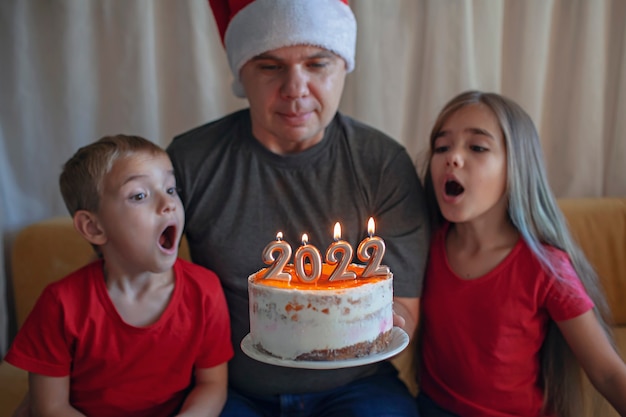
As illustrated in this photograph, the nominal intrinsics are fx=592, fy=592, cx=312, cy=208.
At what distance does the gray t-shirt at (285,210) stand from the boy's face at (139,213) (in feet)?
0.64

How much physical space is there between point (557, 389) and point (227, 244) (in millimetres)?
939

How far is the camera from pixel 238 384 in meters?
1.56

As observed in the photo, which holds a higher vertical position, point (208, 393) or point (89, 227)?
point (89, 227)

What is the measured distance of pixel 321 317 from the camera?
1.00 metres

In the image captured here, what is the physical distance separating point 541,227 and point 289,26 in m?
0.83

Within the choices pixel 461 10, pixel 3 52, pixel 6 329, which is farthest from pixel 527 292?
pixel 3 52

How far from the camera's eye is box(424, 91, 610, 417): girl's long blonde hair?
1.52 m

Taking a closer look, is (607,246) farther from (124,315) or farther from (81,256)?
(81,256)

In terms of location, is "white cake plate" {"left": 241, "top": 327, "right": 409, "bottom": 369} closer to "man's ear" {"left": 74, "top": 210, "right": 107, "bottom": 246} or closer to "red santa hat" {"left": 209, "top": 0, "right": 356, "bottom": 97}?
"man's ear" {"left": 74, "top": 210, "right": 107, "bottom": 246}

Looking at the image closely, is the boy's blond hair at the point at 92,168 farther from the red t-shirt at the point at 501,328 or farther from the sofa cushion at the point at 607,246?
the sofa cushion at the point at 607,246

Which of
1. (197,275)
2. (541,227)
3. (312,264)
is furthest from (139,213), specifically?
(541,227)

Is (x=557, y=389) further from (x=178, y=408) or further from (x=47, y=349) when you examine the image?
(x=47, y=349)

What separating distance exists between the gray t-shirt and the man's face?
0.13 metres

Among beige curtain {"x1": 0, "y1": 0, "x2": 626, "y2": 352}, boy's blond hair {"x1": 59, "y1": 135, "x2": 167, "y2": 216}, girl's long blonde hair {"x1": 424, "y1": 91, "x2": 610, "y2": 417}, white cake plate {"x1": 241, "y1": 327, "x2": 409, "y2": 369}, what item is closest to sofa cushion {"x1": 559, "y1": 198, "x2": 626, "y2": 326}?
beige curtain {"x1": 0, "y1": 0, "x2": 626, "y2": 352}
